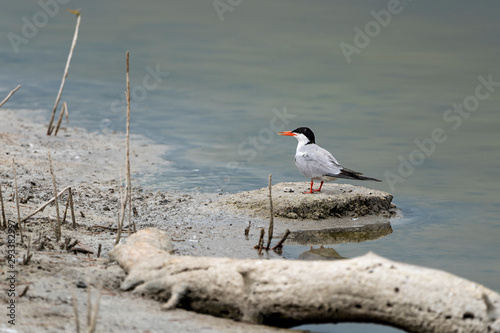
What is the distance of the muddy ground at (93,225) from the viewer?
4438 millimetres

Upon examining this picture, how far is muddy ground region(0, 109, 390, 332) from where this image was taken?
444 centimetres

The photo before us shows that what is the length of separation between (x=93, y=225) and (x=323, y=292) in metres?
3.15

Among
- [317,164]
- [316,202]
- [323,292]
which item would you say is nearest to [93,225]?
[316,202]

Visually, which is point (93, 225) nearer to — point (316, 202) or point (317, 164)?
point (316, 202)

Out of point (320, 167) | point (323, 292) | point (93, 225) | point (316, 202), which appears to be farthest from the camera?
point (320, 167)

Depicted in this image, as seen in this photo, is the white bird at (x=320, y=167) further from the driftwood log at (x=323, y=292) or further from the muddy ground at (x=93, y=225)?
the driftwood log at (x=323, y=292)

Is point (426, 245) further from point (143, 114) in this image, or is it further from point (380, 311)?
point (143, 114)

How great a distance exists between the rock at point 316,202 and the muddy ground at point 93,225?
113 mm

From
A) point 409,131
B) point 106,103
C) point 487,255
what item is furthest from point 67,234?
point 106,103

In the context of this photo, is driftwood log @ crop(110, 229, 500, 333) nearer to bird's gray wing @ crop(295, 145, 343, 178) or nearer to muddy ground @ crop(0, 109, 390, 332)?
muddy ground @ crop(0, 109, 390, 332)

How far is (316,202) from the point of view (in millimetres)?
8031

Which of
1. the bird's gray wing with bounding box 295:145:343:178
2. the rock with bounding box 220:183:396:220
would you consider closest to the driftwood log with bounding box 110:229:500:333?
the rock with bounding box 220:183:396:220

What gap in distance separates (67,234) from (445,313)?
A: 3481mm

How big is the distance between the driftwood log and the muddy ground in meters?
0.14
